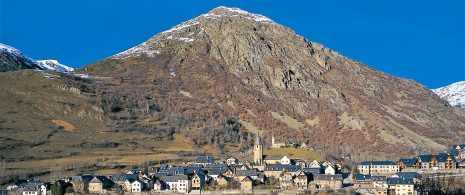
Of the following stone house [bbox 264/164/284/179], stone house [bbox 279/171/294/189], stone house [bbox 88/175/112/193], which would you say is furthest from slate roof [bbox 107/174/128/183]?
stone house [bbox 279/171/294/189]

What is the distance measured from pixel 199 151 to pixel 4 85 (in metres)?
55.1

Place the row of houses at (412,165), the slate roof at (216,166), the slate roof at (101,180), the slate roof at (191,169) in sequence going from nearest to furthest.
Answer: the slate roof at (101,180) → the slate roof at (191,169) → the slate roof at (216,166) → the row of houses at (412,165)

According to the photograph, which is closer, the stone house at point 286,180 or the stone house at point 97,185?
the stone house at point 286,180

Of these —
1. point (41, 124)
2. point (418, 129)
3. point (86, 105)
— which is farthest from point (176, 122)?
point (418, 129)

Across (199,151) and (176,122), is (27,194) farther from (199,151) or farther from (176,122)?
(176,122)

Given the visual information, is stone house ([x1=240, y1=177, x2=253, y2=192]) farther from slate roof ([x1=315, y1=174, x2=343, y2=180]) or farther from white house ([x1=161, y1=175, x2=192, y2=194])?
slate roof ([x1=315, y1=174, x2=343, y2=180])

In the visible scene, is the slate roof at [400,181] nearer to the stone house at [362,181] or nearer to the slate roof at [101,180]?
the stone house at [362,181]

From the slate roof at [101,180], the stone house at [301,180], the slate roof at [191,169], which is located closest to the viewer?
the stone house at [301,180]

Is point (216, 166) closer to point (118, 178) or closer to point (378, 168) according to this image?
point (118, 178)

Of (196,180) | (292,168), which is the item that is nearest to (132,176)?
(196,180)

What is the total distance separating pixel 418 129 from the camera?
182 m

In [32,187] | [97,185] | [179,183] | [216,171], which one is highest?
[216,171]

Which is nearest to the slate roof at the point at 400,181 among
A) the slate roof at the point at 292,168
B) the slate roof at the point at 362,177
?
the slate roof at the point at 362,177

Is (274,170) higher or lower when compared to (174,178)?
higher
